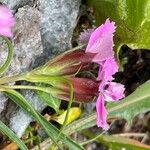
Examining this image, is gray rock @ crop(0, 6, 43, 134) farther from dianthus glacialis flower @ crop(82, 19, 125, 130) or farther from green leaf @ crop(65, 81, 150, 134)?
green leaf @ crop(65, 81, 150, 134)

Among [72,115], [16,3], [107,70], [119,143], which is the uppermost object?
[16,3]

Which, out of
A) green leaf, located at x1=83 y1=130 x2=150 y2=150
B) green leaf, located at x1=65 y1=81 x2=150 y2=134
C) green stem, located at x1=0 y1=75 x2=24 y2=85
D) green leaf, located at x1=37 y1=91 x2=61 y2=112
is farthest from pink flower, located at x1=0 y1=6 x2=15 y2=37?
green leaf, located at x1=83 y1=130 x2=150 y2=150

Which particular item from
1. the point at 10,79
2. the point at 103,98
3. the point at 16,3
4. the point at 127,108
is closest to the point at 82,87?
the point at 103,98

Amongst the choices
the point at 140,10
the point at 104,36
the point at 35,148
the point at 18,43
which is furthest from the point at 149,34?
the point at 35,148

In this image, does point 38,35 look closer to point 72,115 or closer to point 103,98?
point 103,98

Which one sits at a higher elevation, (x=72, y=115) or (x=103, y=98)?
(x=103, y=98)

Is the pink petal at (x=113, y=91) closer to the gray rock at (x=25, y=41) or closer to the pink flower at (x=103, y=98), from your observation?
the pink flower at (x=103, y=98)
